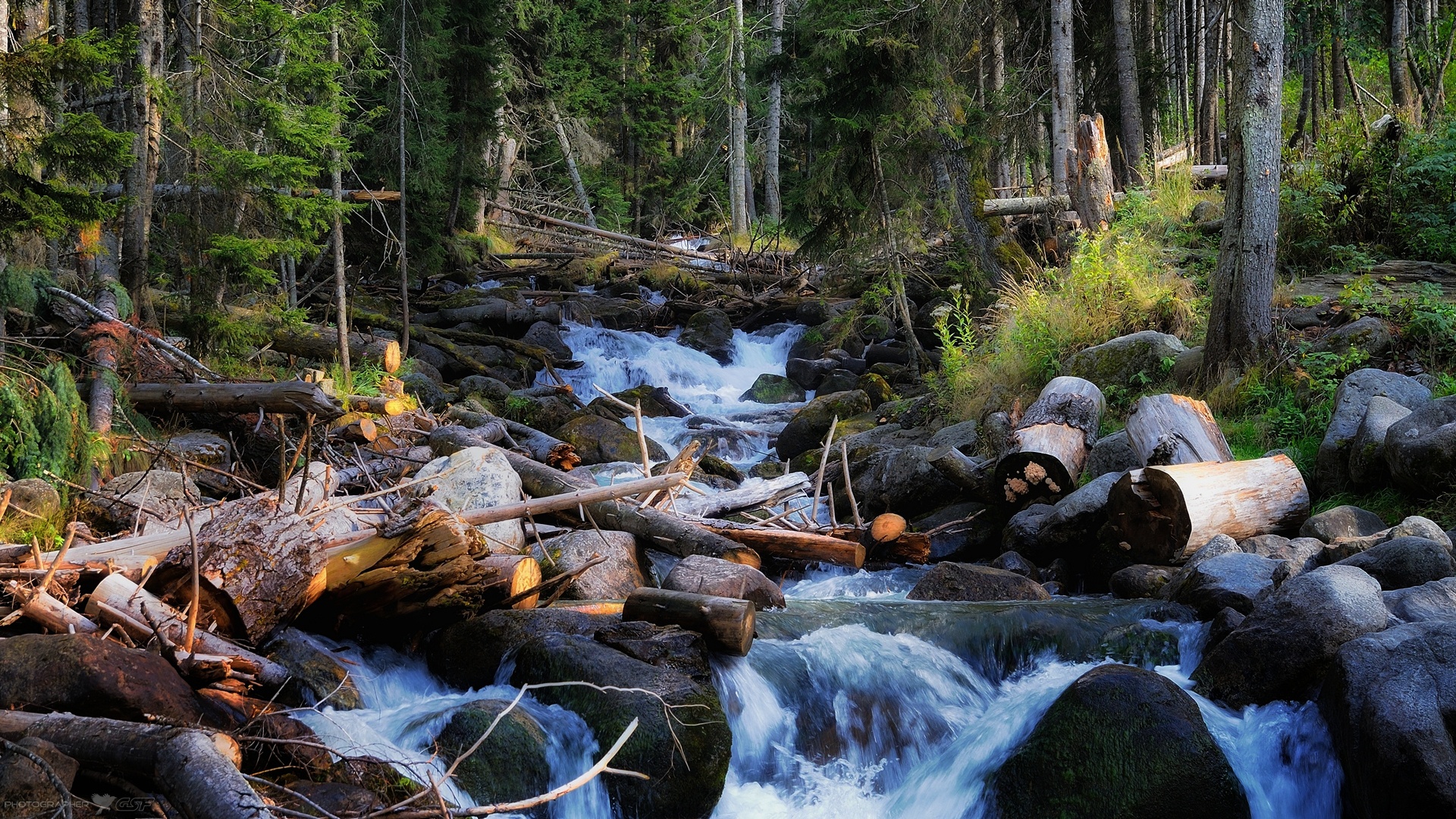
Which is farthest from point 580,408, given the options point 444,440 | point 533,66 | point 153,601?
point 533,66

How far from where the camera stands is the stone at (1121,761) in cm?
477

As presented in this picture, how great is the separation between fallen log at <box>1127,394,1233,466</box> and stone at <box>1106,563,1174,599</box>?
1103 millimetres

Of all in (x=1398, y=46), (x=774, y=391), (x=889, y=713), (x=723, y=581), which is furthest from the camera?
(x=774, y=391)

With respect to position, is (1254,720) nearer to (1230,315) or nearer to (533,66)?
(1230,315)

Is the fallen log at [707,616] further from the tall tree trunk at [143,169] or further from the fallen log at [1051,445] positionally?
the tall tree trunk at [143,169]

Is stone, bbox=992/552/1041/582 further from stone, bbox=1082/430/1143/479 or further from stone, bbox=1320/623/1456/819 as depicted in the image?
stone, bbox=1320/623/1456/819

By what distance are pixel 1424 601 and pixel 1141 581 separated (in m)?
2.30

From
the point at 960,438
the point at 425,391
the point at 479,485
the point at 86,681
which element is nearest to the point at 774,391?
the point at 425,391

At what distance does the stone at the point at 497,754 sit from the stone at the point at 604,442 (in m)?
7.54

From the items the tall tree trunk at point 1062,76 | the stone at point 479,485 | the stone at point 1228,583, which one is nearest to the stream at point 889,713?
the stone at point 1228,583

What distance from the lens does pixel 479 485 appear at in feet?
26.6

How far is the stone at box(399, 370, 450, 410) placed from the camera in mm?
13594

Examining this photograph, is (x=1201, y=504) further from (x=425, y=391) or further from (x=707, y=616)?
(x=425, y=391)

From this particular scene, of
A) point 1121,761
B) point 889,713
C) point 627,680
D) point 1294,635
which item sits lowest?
point 889,713
